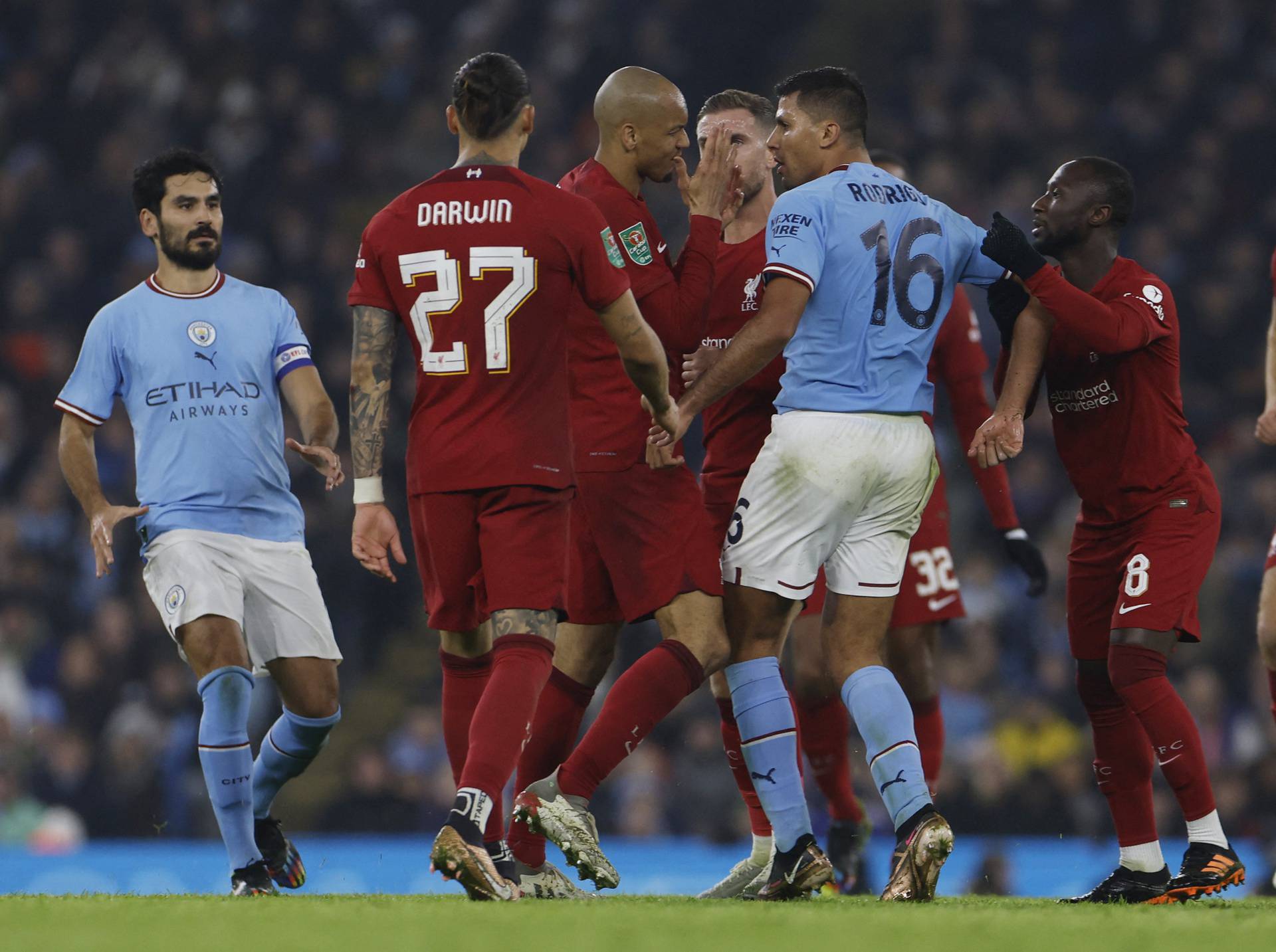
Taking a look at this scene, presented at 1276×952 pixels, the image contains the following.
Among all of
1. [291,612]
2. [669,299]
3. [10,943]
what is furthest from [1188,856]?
[10,943]

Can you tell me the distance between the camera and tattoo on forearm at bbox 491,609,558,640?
4.84 meters

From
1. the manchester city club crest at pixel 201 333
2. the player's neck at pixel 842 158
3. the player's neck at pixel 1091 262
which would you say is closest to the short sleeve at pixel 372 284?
the manchester city club crest at pixel 201 333

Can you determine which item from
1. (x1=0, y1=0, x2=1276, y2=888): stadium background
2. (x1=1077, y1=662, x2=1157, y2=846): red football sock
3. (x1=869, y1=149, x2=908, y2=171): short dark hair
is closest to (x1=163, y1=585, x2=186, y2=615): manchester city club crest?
(x1=1077, y1=662, x2=1157, y2=846): red football sock

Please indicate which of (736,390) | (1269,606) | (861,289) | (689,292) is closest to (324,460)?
(689,292)

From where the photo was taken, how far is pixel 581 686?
573cm

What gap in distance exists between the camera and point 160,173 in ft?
19.6

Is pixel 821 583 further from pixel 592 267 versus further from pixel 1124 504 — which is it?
pixel 592 267

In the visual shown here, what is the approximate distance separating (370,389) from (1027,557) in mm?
3068

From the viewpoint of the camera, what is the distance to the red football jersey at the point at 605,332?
538 centimetres

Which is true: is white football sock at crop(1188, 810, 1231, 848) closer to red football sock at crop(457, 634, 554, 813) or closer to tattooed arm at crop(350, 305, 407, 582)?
red football sock at crop(457, 634, 554, 813)

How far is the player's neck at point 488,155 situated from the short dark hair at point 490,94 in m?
0.03

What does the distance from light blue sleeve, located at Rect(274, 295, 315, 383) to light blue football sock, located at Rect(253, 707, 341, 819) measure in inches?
49.0

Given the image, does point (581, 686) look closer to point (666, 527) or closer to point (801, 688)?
point (666, 527)

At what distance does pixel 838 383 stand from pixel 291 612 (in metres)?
2.14
